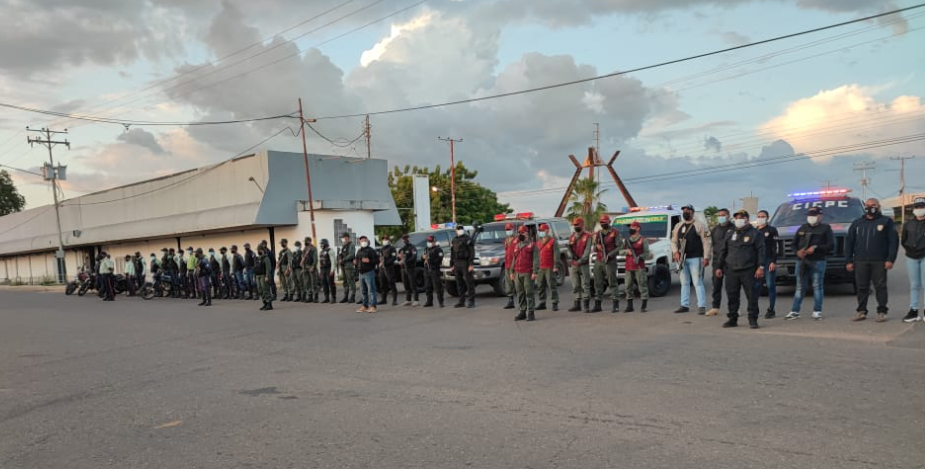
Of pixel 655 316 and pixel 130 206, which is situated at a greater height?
pixel 130 206

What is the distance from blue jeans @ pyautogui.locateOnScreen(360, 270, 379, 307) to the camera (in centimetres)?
1491

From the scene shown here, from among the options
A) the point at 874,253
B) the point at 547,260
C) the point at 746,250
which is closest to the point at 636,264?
the point at 547,260

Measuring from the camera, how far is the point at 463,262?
1477 centimetres

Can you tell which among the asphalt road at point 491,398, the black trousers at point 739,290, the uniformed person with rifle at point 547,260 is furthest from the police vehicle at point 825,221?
the uniformed person with rifle at point 547,260

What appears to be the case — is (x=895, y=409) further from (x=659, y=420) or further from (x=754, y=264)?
A: (x=754, y=264)

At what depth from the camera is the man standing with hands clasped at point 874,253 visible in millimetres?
9578

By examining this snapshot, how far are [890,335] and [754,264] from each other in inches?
79.8

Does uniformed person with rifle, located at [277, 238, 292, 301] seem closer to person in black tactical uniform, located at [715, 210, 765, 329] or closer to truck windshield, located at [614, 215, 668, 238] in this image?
truck windshield, located at [614, 215, 668, 238]

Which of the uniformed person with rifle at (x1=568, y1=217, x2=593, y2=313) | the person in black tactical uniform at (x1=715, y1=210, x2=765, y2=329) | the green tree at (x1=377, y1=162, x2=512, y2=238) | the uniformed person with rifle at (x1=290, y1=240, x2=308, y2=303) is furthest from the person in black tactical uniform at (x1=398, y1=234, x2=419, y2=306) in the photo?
the green tree at (x1=377, y1=162, x2=512, y2=238)

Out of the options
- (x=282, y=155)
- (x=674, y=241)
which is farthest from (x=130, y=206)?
(x=674, y=241)

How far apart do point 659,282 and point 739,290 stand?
525cm

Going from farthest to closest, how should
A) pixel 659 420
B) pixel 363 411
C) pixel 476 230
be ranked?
1. pixel 476 230
2. pixel 363 411
3. pixel 659 420

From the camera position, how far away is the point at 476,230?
16.7 meters

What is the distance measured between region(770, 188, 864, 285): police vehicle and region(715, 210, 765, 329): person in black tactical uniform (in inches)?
106
